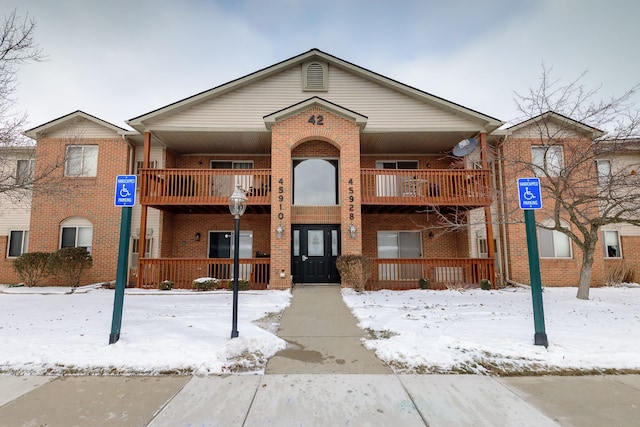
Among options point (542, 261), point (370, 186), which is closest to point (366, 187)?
point (370, 186)

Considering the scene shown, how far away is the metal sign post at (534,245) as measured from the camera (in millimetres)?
4820

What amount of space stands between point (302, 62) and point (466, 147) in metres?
7.83

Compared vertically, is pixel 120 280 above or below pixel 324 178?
below

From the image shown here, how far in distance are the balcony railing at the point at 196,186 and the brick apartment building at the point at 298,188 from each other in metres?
0.05

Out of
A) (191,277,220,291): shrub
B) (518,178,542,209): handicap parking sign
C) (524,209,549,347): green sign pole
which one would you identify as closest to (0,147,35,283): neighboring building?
(191,277,220,291): shrub

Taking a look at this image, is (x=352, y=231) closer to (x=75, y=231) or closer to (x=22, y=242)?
(x=75, y=231)

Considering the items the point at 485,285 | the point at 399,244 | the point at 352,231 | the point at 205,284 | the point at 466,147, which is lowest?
the point at 485,285

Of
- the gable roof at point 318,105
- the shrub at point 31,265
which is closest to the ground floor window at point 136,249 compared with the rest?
the shrub at point 31,265

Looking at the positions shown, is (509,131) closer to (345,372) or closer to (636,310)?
(636,310)

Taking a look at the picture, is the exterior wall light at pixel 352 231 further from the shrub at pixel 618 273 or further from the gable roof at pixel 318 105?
the shrub at pixel 618 273

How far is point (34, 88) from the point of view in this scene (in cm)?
1038

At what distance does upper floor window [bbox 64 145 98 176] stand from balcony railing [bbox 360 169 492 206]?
11.5 meters

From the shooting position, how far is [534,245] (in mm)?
4992

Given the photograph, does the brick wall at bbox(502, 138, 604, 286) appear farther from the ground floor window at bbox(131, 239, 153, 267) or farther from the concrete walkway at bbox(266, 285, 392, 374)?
the ground floor window at bbox(131, 239, 153, 267)
